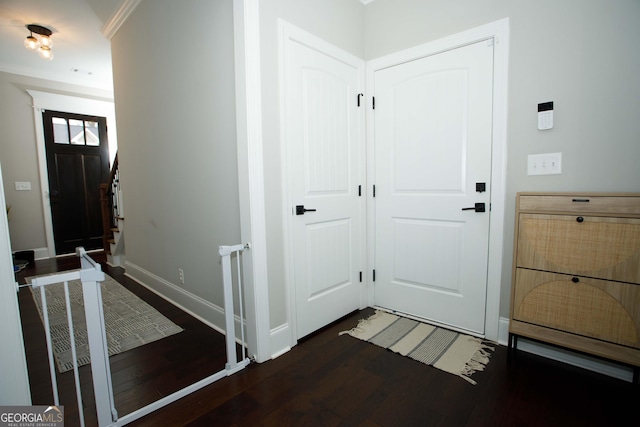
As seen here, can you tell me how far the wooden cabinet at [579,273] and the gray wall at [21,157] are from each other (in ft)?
21.1

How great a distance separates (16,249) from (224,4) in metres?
5.27

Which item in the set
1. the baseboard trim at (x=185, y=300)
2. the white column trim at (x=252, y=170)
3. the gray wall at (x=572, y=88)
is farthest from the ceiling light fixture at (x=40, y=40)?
the gray wall at (x=572, y=88)

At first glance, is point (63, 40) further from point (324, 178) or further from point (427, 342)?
point (427, 342)

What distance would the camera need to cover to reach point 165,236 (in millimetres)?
2992

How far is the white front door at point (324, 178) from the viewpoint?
2.09m

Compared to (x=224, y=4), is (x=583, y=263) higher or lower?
lower

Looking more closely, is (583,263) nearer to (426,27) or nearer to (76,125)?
(426,27)

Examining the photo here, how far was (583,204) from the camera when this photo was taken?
1.61 metres

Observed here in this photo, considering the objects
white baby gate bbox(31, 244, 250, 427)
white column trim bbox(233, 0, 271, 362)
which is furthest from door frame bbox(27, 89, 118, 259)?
white column trim bbox(233, 0, 271, 362)

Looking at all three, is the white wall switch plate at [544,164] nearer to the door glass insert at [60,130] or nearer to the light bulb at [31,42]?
the light bulb at [31,42]

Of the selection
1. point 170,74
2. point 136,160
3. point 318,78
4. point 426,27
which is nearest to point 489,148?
point 426,27

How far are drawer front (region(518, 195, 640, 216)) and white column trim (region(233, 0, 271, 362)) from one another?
158 centimetres

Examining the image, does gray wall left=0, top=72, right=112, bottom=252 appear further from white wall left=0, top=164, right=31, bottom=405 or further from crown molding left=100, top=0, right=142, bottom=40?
white wall left=0, top=164, right=31, bottom=405

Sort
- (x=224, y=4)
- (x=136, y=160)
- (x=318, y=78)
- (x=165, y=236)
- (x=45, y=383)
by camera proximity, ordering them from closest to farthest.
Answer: (x=45, y=383)
(x=224, y=4)
(x=318, y=78)
(x=165, y=236)
(x=136, y=160)
